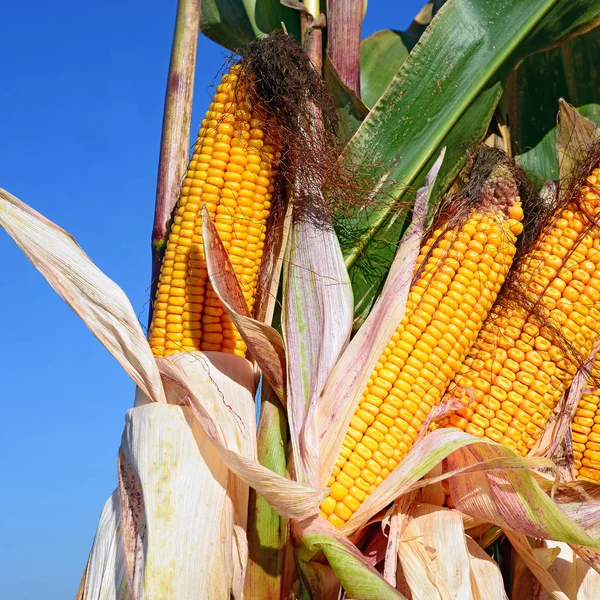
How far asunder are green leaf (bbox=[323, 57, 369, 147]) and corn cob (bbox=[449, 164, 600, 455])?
30.8 inches

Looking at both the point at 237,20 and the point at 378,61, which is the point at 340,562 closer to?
the point at 378,61

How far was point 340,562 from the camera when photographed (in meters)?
1.68

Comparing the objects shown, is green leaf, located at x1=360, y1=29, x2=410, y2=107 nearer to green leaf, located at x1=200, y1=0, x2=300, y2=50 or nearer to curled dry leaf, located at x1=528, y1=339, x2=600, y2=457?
green leaf, located at x1=200, y1=0, x2=300, y2=50

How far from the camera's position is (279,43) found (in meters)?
2.30

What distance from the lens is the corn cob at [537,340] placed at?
2.07 meters

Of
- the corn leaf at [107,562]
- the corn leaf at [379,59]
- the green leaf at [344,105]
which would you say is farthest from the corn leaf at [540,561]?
the corn leaf at [379,59]

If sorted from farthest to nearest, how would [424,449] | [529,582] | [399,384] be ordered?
[529,582] → [399,384] → [424,449]

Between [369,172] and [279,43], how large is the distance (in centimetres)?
51

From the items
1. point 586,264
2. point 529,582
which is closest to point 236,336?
point 586,264

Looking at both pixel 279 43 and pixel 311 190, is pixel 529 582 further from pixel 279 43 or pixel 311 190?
pixel 279 43

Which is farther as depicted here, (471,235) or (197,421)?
(471,235)

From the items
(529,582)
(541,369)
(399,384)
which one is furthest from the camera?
(529,582)

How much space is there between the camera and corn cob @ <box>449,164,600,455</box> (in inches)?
81.6

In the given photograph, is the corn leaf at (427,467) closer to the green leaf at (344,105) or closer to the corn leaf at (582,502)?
the corn leaf at (582,502)
